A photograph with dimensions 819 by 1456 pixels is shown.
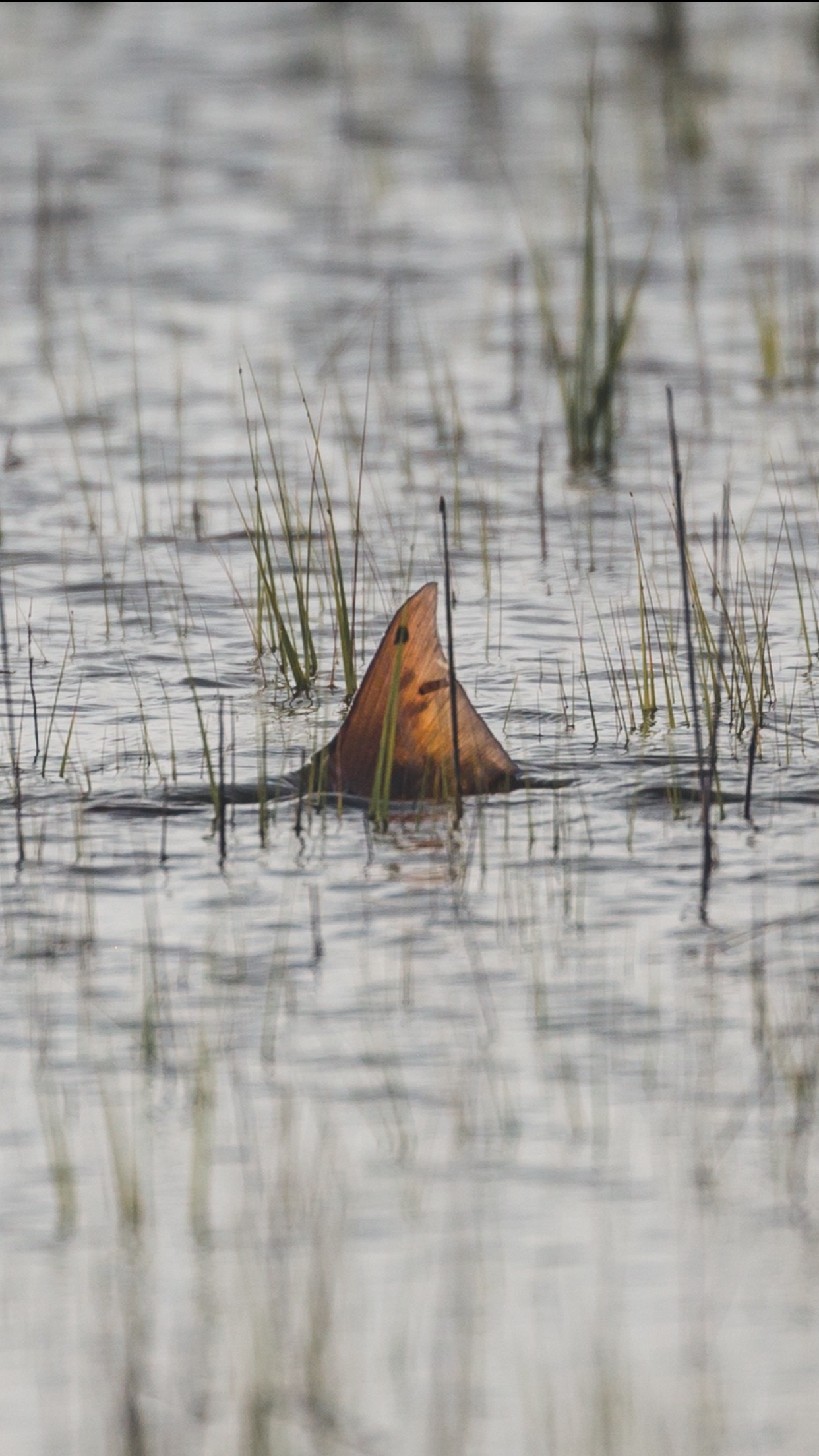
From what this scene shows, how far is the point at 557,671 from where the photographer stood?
5293 millimetres

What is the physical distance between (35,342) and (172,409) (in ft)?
3.51

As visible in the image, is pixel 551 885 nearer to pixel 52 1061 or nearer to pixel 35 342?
pixel 52 1061

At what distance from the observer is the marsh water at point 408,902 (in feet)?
8.61

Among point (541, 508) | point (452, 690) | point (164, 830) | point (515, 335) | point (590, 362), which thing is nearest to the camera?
point (452, 690)

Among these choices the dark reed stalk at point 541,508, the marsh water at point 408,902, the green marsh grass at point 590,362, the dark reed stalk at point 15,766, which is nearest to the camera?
the marsh water at point 408,902

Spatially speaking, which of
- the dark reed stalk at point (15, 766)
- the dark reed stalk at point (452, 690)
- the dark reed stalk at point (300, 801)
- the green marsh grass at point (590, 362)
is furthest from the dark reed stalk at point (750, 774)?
the green marsh grass at point (590, 362)

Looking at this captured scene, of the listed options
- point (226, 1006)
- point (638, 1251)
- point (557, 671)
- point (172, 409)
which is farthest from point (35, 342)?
point (638, 1251)

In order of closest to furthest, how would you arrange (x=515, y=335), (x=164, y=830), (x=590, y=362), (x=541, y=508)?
(x=164, y=830), (x=541, y=508), (x=590, y=362), (x=515, y=335)

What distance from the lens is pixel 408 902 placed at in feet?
12.9

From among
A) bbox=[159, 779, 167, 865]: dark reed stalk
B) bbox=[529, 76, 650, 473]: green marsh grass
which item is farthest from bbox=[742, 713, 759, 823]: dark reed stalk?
bbox=[529, 76, 650, 473]: green marsh grass

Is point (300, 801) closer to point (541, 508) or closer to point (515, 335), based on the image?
point (541, 508)

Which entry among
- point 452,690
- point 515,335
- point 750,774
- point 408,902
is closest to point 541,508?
point 515,335

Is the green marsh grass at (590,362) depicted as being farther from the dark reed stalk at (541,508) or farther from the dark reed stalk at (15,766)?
the dark reed stalk at (15,766)

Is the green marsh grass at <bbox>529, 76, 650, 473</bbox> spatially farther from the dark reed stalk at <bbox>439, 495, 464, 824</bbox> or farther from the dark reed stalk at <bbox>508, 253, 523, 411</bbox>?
the dark reed stalk at <bbox>439, 495, 464, 824</bbox>
